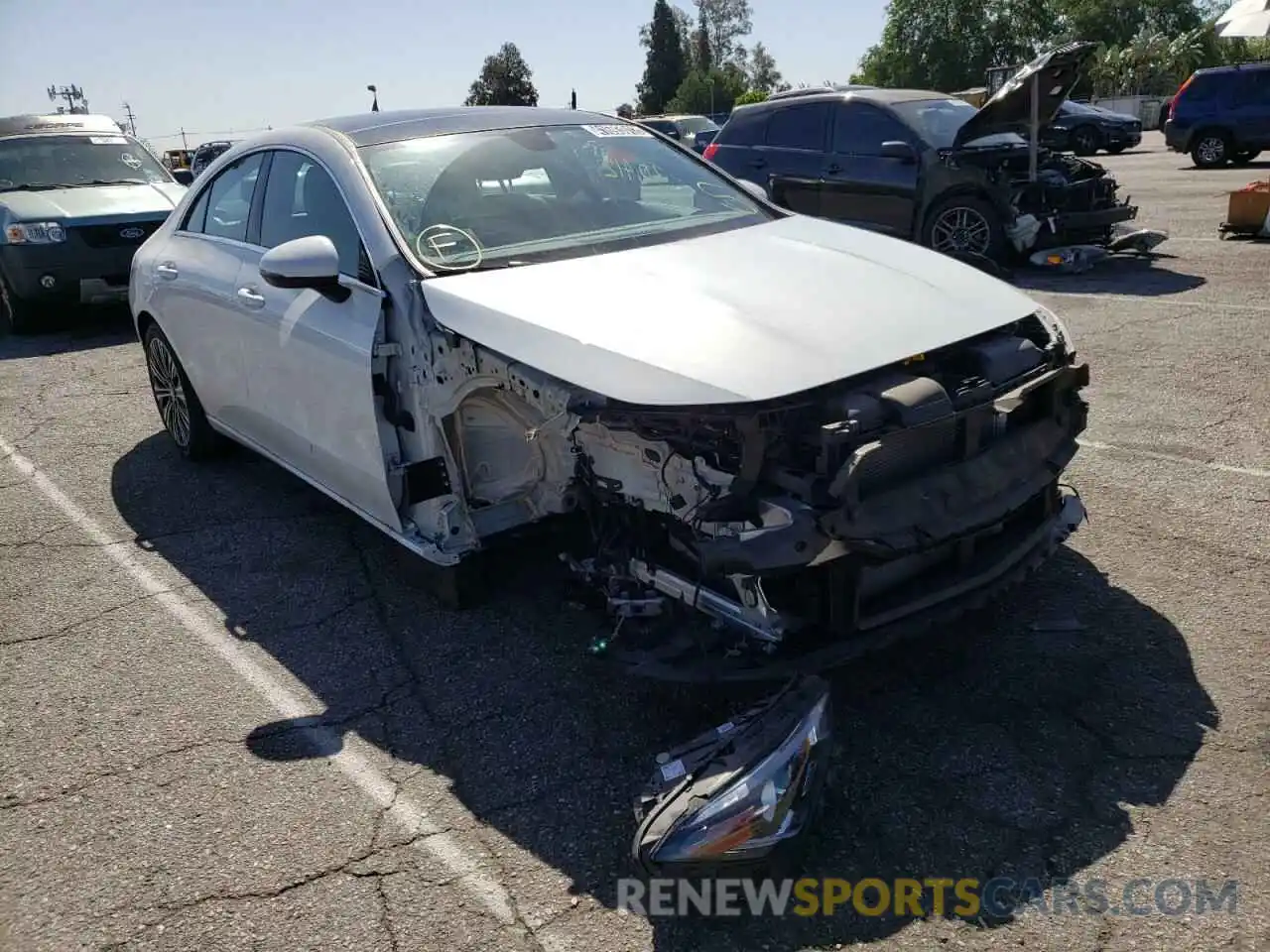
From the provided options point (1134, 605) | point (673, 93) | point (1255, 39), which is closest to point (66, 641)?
point (1134, 605)

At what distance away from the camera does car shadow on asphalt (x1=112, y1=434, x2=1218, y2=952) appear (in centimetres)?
263

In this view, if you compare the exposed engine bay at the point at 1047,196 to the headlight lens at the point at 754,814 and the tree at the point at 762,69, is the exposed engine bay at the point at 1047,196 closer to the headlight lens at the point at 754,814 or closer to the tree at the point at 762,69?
the headlight lens at the point at 754,814

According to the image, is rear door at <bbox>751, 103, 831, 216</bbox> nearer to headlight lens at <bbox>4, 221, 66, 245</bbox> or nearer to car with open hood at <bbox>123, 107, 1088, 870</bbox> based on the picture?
car with open hood at <bbox>123, 107, 1088, 870</bbox>

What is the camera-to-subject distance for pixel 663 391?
8.99ft

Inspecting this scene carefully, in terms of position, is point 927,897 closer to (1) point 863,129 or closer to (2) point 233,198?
(2) point 233,198

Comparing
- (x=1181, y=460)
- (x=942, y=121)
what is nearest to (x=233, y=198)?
(x=1181, y=460)

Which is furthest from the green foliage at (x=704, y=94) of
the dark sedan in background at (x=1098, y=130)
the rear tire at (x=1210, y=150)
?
the rear tire at (x=1210, y=150)

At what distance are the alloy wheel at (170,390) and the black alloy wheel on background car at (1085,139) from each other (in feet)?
81.8

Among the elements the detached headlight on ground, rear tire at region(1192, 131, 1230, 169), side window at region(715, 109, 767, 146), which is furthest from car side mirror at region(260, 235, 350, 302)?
rear tire at region(1192, 131, 1230, 169)

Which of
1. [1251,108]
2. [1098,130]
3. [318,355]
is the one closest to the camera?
[318,355]

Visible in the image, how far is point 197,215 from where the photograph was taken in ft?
17.5

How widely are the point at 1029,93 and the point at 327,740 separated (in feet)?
26.9

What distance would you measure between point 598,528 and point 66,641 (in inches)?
89.9

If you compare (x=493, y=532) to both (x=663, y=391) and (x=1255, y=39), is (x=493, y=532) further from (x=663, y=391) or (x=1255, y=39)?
(x=1255, y=39)
